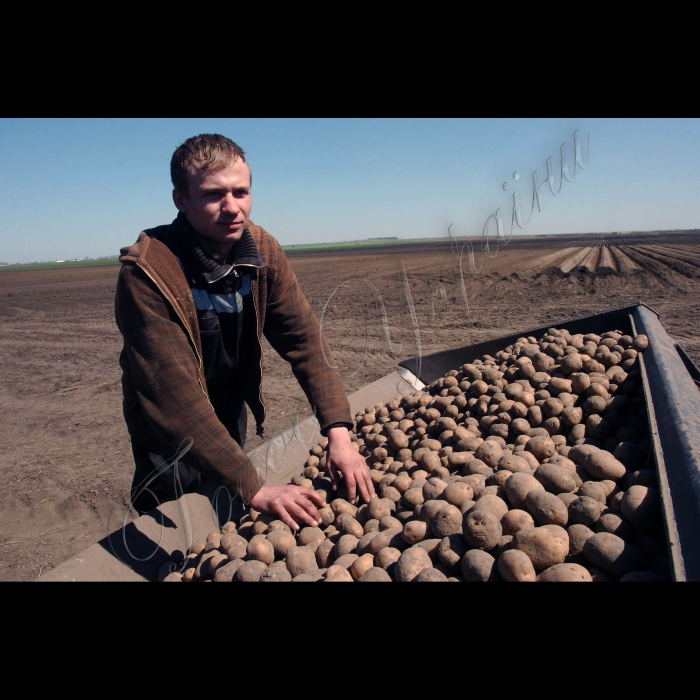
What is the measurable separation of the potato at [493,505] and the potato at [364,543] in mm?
440

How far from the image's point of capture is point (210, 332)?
243 centimetres

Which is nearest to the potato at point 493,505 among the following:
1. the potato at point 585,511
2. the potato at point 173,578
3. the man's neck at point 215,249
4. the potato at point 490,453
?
the potato at point 585,511

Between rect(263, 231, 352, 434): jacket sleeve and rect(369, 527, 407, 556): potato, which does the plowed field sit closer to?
rect(263, 231, 352, 434): jacket sleeve

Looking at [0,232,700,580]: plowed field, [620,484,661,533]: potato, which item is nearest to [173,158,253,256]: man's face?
[620,484,661,533]: potato

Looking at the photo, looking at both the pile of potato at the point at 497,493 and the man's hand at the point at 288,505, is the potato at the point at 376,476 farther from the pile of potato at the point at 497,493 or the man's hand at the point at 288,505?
the man's hand at the point at 288,505

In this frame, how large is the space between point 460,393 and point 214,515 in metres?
1.70

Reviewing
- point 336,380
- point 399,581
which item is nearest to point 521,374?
point 336,380

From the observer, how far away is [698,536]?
49.2 inches

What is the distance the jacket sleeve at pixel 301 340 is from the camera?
8.45 feet

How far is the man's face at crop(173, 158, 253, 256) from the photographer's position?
2088mm

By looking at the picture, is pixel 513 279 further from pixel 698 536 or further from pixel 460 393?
pixel 698 536

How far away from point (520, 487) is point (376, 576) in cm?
64

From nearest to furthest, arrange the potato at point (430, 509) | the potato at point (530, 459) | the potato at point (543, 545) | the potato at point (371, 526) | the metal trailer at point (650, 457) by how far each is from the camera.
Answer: the metal trailer at point (650, 457), the potato at point (543, 545), the potato at point (430, 509), the potato at point (371, 526), the potato at point (530, 459)

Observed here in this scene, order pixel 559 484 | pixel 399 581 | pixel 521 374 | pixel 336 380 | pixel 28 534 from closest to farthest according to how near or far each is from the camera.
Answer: pixel 399 581 < pixel 559 484 < pixel 336 380 < pixel 521 374 < pixel 28 534
